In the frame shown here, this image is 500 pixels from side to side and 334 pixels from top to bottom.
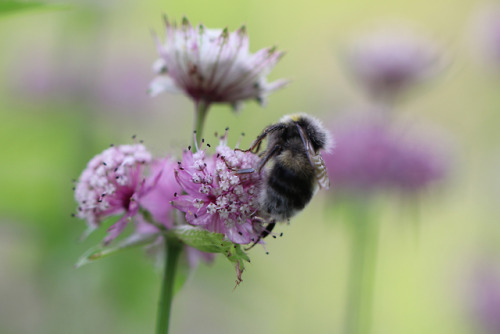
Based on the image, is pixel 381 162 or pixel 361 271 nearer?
pixel 361 271

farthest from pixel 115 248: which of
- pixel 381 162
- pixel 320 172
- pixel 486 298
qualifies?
pixel 486 298

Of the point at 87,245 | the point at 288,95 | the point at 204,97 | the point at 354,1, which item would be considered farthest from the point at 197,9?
the point at 204,97

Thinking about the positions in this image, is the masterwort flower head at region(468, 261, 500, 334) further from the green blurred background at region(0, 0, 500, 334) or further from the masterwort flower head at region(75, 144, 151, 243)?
the masterwort flower head at region(75, 144, 151, 243)

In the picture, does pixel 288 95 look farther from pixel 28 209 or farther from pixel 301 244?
pixel 28 209

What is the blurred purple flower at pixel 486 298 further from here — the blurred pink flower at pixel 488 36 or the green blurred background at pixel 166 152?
the blurred pink flower at pixel 488 36

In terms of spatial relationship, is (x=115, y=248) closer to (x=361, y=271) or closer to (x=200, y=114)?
(x=200, y=114)

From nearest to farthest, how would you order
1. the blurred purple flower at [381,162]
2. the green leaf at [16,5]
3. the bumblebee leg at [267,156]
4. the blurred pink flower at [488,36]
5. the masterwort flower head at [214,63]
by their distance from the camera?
the green leaf at [16,5]
the bumblebee leg at [267,156]
the masterwort flower head at [214,63]
the blurred purple flower at [381,162]
the blurred pink flower at [488,36]

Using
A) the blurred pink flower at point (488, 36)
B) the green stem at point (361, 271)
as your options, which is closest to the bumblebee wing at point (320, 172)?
the green stem at point (361, 271)
